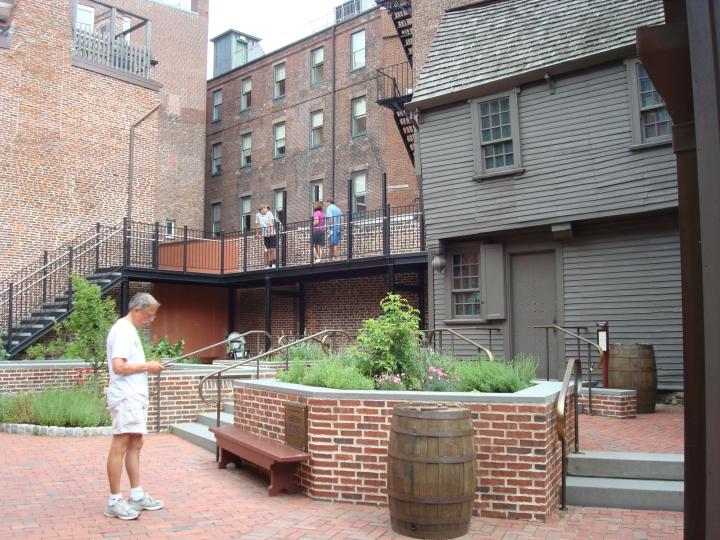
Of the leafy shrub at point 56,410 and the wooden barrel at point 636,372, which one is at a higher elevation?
the wooden barrel at point 636,372

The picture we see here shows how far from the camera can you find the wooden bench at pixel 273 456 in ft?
21.3

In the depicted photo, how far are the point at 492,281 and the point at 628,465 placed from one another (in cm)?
764

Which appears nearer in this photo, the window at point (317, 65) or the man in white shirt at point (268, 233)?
the man in white shirt at point (268, 233)

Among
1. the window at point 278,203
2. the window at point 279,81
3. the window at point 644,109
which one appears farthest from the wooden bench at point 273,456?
the window at point 279,81

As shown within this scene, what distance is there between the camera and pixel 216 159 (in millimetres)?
34094

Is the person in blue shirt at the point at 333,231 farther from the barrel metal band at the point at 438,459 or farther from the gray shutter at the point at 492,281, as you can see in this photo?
the barrel metal band at the point at 438,459

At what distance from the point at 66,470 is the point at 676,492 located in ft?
20.0

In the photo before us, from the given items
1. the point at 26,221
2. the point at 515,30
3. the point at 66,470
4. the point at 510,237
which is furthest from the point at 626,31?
the point at 26,221

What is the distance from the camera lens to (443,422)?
524 cm

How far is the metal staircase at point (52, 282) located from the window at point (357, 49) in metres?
11.8

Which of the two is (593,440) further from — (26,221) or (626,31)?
(26,221)

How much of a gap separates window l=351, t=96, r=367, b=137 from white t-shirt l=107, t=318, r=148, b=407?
2191 centimetres

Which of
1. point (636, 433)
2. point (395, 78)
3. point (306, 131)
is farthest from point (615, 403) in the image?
point (306, 131)

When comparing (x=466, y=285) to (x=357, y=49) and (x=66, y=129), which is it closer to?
(x=66, y=129)
